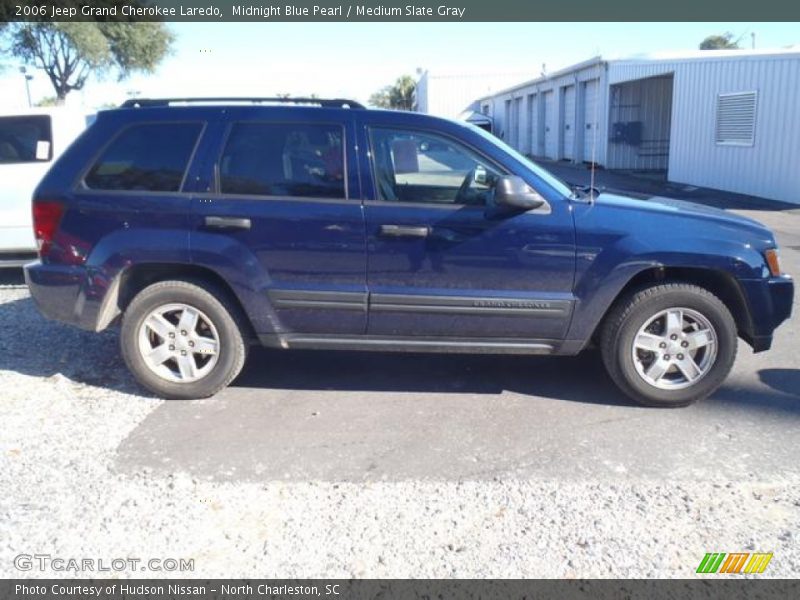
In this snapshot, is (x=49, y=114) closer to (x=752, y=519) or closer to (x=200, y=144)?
(x=200, y=144)

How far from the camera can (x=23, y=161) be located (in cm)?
800

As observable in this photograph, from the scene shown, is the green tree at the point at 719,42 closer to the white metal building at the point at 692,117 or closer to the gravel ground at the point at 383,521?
the white metal building at the point at 692,117

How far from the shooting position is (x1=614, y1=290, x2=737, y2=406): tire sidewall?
4473 mm

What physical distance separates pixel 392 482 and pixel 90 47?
33.4m

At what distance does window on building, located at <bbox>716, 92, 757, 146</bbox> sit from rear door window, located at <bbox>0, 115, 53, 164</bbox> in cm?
1477

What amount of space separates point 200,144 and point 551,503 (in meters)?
3.11

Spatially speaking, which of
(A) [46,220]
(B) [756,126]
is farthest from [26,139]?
(B) [756,126]

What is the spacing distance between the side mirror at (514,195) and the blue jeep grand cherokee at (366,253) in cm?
2

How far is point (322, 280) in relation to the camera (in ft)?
14.9

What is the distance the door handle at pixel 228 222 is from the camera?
4.48m

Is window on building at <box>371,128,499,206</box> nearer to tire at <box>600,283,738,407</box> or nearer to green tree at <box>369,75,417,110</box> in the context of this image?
tire at <box>600,283,738,407</box>

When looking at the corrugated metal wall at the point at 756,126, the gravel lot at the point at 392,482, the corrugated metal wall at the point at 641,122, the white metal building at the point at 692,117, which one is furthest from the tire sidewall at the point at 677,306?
the corrugated metal wall at the point at 641,122
